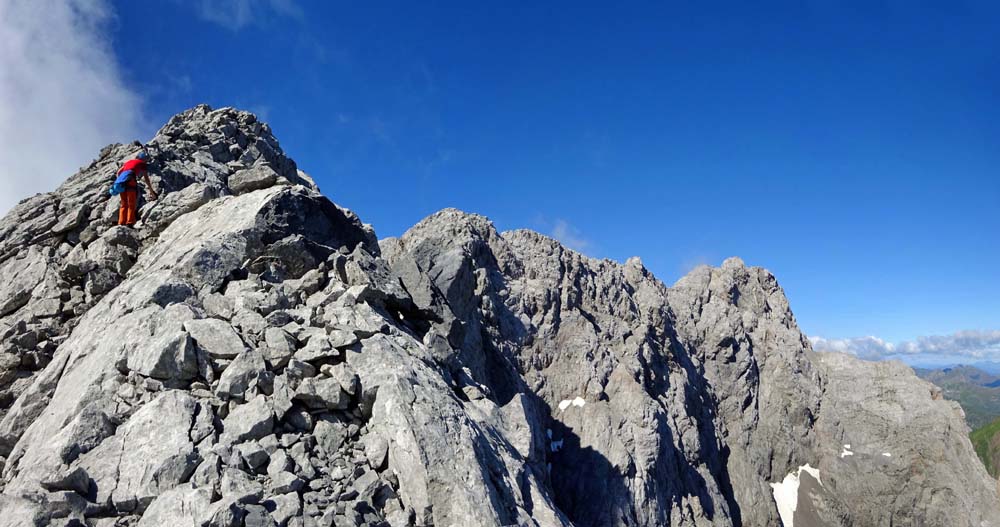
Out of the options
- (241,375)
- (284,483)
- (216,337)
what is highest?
(216,337)

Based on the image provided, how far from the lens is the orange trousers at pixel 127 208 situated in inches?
932

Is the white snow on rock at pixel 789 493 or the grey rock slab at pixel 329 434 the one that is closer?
the grey rock slab at pixel 329 434

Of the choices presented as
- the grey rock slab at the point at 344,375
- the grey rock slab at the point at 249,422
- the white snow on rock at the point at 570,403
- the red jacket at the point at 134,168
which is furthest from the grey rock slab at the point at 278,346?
the white snow on rock at the point at 570,403

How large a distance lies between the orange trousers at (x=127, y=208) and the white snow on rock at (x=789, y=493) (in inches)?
3573

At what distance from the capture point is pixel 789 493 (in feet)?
282

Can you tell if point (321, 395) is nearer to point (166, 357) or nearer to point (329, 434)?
point (329, 434)

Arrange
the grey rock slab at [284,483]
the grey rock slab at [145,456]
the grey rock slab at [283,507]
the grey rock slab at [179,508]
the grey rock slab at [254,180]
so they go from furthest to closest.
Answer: the grey rock slab at [254,180]
the grey rock slab at [284,483]
the grey rock slab at [145,456]
the grey rock slab at [283,507]
the grey rock slab at [179,508]

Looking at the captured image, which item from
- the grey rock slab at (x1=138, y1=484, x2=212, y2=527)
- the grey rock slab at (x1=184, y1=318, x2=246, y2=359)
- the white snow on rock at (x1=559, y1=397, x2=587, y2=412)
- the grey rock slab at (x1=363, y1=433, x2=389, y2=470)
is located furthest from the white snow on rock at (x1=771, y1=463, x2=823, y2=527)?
the grey rock slab at (x1=138, y1=484, x2=212, y2=527)

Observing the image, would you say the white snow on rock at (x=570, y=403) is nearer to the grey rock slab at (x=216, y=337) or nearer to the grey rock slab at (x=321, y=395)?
the grey rock slab at (x=321, y=395)

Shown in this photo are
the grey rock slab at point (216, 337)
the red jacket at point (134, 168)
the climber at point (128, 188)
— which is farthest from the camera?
the red jacket at point (134, 168)

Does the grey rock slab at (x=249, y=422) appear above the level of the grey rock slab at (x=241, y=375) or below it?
below

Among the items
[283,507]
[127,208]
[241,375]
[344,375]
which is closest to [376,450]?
[344,375]

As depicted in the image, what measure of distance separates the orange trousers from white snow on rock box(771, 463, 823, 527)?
90.8 metres

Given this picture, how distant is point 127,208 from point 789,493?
9471 centimetres
